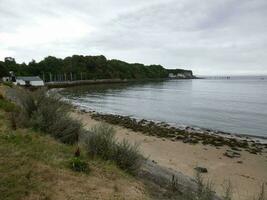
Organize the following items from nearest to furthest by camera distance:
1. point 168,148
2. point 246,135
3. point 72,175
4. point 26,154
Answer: point 72,175 < point 26,154 < point 168,148 < point 246,135

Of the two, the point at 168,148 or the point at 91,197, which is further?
the point at 168,148

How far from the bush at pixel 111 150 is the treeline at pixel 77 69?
7025cm

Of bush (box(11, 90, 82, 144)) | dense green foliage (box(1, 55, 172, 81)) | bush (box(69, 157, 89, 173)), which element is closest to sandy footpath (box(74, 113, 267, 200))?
bush (box(11, 90, 82, 144))

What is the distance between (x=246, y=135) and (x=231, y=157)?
23.9 feet

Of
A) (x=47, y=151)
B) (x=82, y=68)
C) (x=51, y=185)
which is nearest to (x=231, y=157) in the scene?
(x=47, y=151)

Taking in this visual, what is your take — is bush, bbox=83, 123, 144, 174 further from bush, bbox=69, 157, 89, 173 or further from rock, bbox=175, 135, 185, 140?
rock, bbox=175, 135, 185, 140

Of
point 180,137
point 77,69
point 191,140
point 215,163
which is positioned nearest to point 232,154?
point 215,163

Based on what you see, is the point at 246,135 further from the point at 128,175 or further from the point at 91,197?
the point at 91,197

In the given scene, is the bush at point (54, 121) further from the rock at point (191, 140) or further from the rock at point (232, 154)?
the rock at point (191, 140)

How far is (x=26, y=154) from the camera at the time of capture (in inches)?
270

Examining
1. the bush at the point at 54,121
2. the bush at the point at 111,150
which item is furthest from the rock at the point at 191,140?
the bush at the point at 111,150

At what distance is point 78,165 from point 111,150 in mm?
1349

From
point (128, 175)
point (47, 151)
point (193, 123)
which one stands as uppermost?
point (47, 151)

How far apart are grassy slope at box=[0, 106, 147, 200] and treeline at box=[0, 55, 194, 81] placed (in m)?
70.2
